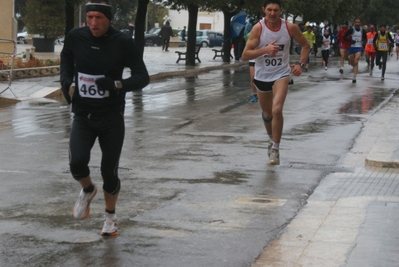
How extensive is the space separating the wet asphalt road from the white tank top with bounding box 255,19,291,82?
104 centimetres

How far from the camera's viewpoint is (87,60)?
20.9ft

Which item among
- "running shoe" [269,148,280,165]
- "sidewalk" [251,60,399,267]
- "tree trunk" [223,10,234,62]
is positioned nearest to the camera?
"sidewalk" [251,60,399,267]

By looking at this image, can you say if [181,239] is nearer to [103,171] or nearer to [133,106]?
[103,171]

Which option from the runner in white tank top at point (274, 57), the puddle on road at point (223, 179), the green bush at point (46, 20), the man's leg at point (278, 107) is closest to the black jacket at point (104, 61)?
the puddle on road at point (223, 179)

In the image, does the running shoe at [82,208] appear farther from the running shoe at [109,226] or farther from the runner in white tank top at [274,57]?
the runner in white tank top at [274,57]

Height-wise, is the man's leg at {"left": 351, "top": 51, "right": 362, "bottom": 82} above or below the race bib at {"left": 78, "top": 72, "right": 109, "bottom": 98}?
below

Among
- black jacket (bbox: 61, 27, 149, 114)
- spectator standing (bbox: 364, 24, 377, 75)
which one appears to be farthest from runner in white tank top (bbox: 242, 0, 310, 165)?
spectator standing (bbox: 364, 24, 377, 75)

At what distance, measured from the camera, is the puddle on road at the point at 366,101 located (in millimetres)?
17156

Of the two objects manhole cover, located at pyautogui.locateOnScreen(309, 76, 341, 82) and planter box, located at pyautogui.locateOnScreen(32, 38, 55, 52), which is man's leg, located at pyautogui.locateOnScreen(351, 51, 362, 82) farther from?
planter box, located at pyautogui.locateOnScreen(32, 38, 55, 52)

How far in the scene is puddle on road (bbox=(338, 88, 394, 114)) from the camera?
1716cm

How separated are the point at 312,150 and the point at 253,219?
14.5 ft

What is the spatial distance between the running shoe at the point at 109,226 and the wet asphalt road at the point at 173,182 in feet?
0.24

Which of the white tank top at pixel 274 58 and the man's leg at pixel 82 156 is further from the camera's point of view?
the white tank top at pixel 274 58

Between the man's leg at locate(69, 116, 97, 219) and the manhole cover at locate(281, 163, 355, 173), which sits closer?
the man's leg at locate(69, 116, 97, 219)
